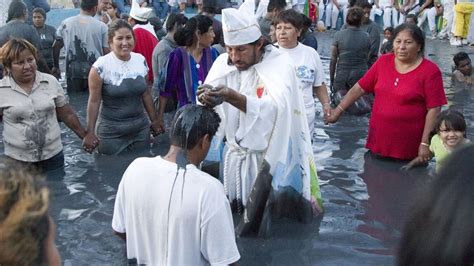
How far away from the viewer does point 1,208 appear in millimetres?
1767

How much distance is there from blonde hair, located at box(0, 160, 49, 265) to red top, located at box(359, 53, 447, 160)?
187 inches

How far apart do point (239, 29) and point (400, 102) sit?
2292 mm

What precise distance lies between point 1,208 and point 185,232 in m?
1.34

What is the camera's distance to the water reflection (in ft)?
16.1

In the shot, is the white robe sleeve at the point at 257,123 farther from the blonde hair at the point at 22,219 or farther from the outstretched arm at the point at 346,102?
the blonde hair at the point at 22,219

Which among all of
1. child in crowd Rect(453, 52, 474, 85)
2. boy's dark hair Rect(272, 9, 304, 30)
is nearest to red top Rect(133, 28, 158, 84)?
boy's dark hair Rect(272, 9, 304, 30)

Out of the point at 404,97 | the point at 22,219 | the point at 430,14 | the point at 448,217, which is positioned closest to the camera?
the point at 448,217

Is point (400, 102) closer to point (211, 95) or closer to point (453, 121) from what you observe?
point (453, 121)

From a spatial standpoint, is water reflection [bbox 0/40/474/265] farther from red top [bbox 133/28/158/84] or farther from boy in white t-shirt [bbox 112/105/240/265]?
red top [bbox 133/28/158/84]

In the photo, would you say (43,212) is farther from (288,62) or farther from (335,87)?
(335,87)

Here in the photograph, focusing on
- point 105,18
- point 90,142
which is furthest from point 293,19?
point 105,18

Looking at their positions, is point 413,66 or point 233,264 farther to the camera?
point 413,66

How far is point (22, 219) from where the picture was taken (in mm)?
1764

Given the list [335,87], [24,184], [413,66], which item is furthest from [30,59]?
[335,87]
